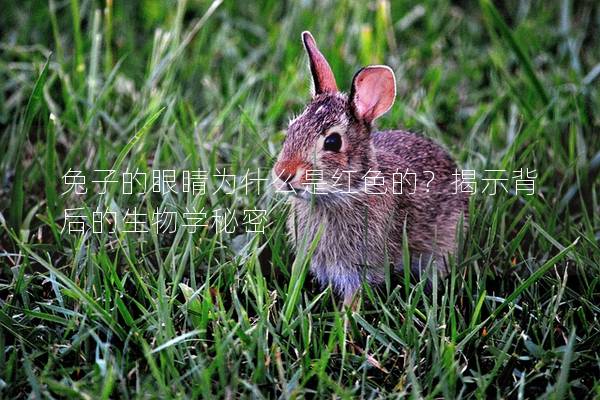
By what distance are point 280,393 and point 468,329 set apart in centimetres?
67

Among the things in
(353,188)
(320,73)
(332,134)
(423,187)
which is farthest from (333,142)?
(423,187)

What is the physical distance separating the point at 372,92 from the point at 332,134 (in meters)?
0.25

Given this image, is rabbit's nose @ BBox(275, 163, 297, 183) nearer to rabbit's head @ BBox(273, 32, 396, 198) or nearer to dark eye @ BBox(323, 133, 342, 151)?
rabbit's head @ BBox(273, 32, 396, 198)

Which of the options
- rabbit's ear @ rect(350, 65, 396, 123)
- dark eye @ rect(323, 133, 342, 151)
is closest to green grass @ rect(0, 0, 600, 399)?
dark eye @ rect(323, 133, 342, 151)

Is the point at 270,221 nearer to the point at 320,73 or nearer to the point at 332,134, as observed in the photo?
the point at 332,134

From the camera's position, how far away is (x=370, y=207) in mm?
3490

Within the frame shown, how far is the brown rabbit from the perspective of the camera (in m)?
3.31

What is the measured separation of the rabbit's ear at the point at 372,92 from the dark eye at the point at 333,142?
0.15 meters

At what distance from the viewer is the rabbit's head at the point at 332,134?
3246 millimetres

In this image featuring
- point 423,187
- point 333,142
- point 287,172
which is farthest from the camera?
point 423,187

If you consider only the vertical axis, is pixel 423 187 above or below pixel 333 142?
below

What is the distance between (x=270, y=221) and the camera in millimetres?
3619

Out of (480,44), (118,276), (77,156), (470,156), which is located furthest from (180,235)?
(480,44)

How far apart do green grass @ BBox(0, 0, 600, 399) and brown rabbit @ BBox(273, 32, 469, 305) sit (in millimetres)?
141
